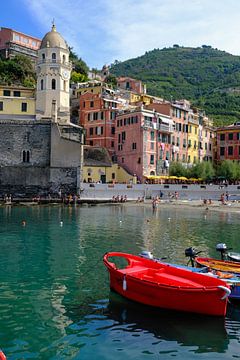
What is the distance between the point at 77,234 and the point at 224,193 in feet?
114

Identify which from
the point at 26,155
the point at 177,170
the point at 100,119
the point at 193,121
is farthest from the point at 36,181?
the point at 193,121

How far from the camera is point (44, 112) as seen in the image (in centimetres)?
6284

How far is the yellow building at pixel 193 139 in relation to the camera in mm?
74250

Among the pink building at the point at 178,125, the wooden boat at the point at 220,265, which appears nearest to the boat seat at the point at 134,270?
the wooden boat at the point at 220,265

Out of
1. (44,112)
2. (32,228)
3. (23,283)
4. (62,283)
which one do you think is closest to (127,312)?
(62,283)

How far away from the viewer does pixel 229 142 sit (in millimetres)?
74688

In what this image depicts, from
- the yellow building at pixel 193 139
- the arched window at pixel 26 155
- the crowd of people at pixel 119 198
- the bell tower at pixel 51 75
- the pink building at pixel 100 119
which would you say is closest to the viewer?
the crowd of people at pixel 119 198

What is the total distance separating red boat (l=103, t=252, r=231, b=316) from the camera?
13.1m

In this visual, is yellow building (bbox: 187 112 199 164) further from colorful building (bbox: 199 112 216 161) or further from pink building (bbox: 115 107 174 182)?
pink building (bbox: 115 107 174 182)

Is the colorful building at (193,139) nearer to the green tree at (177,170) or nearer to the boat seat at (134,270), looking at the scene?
the green tree at (177,170)

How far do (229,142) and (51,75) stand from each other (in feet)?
108

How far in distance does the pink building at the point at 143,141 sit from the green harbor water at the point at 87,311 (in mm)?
35155

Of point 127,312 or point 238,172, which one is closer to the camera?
point 127,312

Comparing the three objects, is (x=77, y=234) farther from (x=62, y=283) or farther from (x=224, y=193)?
(x=224, y=193)
